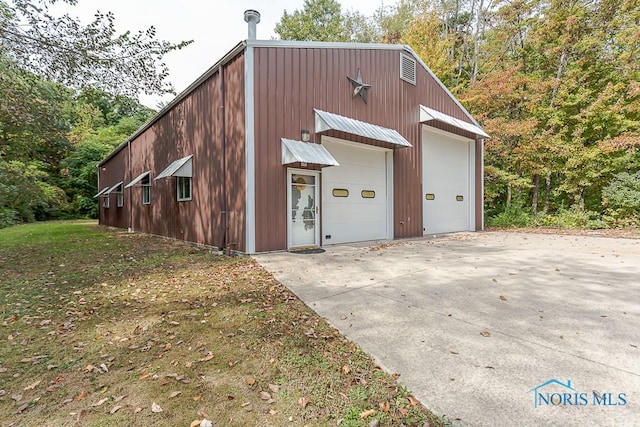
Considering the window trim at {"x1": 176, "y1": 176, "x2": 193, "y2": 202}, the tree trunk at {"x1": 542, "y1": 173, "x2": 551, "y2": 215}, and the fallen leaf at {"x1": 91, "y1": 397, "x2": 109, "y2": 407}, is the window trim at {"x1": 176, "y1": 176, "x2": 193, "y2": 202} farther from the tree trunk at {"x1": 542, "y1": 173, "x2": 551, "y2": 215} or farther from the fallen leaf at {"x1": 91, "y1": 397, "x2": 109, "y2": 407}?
the tree trunk at {"x1": 542, "y1": 173, "x2": 551, "y2": 215}

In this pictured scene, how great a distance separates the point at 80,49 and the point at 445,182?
11.7 metres

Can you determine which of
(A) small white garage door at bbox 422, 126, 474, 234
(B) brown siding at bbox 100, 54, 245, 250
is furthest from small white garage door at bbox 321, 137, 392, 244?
(B) brown siding at bbox 100, 54, 245, 250

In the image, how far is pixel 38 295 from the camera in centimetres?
423

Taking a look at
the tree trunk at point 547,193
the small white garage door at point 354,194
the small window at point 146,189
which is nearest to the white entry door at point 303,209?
the small white garage door at point 354,194

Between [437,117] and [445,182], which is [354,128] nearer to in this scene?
[437,117]

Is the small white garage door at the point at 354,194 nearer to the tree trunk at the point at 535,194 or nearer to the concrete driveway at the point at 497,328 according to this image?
the concrete driveway at the point at 497,328

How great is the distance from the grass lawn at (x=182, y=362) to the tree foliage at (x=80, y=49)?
19.5ft

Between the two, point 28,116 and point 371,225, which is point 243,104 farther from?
point 28,116

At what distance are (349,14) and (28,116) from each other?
74.8ft

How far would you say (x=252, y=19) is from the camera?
741 cm

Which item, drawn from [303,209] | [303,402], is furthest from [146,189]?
[303,402]

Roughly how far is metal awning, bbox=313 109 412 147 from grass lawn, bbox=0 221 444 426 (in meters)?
4.46

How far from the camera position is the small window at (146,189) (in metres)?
12.3

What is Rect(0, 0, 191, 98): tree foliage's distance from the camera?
699 cm
